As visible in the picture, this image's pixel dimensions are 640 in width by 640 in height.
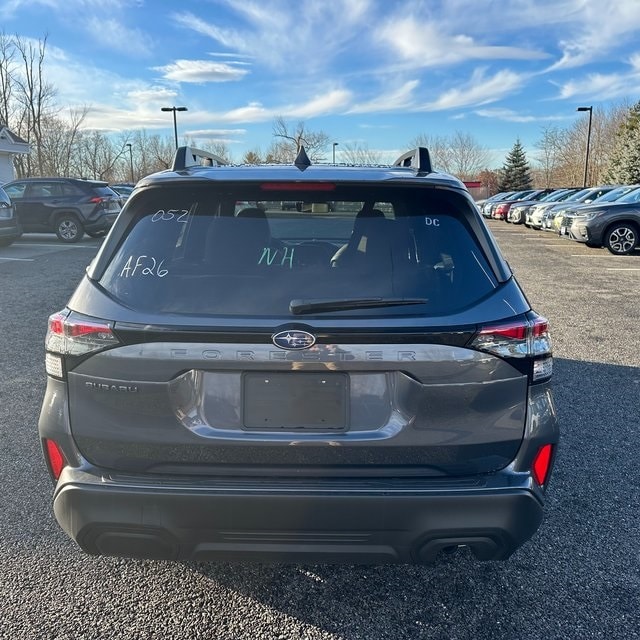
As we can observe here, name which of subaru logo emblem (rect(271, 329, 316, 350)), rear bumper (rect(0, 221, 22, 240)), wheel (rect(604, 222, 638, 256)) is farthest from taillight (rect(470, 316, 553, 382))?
rear bumper (rect(0, 221, 22, 240))

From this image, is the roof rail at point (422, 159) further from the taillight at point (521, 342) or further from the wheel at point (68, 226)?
the wheel at point (68, 226)

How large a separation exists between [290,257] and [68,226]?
16529mm

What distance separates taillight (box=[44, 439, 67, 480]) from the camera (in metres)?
2.07

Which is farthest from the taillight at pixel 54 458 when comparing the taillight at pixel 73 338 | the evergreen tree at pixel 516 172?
the evergreen tree at pixel 516 172

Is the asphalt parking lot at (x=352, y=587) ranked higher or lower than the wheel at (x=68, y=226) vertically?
lower

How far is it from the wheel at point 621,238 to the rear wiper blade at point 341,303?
14.8 meters

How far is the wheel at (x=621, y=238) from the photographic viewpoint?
14.5 metres

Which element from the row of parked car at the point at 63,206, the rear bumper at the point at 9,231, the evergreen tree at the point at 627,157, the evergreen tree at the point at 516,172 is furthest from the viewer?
the evergreen tree at the point at 516,172

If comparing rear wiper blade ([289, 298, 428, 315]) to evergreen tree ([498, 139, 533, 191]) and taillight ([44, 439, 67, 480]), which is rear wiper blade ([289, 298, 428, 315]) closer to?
taillight ([44, 439, 67, 480])

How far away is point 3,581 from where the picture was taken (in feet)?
8.36

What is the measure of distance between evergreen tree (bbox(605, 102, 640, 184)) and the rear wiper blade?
43242 millimetres

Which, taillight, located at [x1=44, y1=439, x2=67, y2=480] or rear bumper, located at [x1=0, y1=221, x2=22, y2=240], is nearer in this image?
taillight, located at [x1=44, y1=439, x2=67, y2=480]

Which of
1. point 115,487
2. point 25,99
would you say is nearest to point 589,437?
point 115,487

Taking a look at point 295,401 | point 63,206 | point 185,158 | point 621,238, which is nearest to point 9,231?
point 63,206
